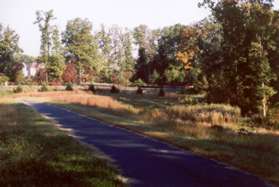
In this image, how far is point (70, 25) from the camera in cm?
11206

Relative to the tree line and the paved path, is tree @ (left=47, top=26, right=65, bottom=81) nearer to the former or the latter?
the tree line

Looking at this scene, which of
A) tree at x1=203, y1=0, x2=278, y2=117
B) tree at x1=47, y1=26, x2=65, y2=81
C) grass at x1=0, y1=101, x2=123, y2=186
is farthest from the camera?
tree at x1=47, y1=26, x2=65, y2=81

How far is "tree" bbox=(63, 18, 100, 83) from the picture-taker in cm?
10988

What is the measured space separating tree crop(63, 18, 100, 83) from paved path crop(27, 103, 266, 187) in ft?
301

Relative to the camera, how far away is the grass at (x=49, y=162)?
10.9 meters

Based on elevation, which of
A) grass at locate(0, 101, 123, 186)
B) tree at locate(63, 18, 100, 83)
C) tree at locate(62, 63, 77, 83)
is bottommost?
grass at locate(0, 101, 123, 186)

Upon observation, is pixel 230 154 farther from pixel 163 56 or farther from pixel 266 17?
pixel 163 56

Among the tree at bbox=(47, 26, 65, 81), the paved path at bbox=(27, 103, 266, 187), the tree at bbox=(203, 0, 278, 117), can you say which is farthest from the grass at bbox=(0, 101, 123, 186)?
the tree at bbox=(47, 26, 65, 81)

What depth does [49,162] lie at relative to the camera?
13023mm

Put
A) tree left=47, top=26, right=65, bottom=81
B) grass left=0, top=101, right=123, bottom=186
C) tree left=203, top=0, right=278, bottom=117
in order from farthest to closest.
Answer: tree left=47, top=26, right=65, bottom=81 → tree left=203, top=0, right=278, bottom=117 → grass left=0, top=101, right=123, bottom=186

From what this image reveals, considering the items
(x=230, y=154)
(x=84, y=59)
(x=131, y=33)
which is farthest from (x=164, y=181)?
(x=131, y=33)

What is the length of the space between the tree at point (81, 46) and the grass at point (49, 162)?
300 feet

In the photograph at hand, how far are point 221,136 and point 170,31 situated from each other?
8517 cm

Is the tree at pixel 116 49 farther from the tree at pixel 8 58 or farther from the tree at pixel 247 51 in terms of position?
the tree at pixel 247 51
